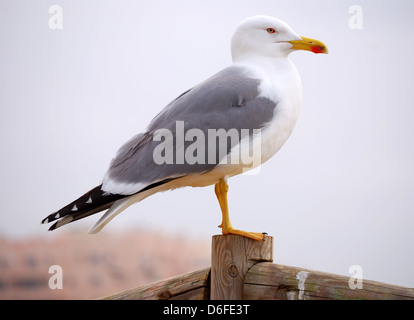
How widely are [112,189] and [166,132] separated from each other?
41 cm

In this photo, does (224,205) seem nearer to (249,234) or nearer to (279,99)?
(249,234)

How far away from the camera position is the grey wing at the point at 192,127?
3131mm

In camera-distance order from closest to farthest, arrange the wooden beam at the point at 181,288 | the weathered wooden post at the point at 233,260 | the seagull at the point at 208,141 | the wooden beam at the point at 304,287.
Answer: the wooden beam at the point at 304,287
the weathered wooden post at the point at 233,260
the wooden beam at the point at 181,288
the seagull at the point at 208,141

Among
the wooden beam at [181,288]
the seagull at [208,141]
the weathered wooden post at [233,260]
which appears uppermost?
the seagull at [208,141]

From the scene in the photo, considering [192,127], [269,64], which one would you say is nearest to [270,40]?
[269,64]

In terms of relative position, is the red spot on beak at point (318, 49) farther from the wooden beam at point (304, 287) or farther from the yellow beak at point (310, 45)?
the wooden beam at point (304, 287)

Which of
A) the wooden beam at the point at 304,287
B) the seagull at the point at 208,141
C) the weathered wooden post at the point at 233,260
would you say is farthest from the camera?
the seagull at the point at 208,141

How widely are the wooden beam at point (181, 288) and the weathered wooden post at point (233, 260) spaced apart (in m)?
0.05

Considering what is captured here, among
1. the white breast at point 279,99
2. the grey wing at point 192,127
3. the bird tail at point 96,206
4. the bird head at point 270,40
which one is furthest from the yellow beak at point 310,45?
the bird tail at point 96,206

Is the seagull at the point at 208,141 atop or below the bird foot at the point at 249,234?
atop

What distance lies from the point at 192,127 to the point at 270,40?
0.73 meters

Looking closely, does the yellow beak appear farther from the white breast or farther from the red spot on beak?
the white breast

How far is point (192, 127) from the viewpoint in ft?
10.5

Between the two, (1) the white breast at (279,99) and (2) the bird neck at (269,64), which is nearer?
(1) the white breast at (279,99)
